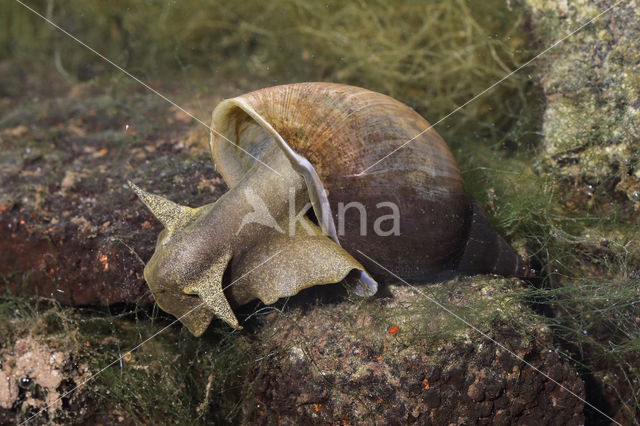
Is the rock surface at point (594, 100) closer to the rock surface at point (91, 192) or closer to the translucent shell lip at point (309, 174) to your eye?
the translucent shell lip at point (309, 174)

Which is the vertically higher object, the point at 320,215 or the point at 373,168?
the point at 373,168

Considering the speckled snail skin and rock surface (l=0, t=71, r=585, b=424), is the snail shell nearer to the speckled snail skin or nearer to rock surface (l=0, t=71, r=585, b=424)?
the speckled snail skin

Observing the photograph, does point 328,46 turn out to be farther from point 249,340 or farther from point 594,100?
point 249,340

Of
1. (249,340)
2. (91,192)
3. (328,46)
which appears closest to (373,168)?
(249,340)

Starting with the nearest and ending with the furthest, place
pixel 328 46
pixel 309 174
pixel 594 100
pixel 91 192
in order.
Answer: pixel 309 174 < pixel 594 100 < pixel 91 192 < pixel 328 46

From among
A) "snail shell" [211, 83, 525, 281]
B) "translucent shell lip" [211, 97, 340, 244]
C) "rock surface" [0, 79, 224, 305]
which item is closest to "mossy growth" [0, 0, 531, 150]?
"rock surface" [0, 79, 224, 305]

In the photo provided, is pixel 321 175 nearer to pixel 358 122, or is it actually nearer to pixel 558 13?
pixel 358 122

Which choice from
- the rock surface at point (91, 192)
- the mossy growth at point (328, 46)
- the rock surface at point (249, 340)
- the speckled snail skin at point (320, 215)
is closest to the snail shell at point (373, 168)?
the speckled snail skin at point (320, 215)

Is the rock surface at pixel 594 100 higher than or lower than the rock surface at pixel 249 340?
higher

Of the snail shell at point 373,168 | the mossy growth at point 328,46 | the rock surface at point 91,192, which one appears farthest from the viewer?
Answer: the mossy growth at point 328,46
